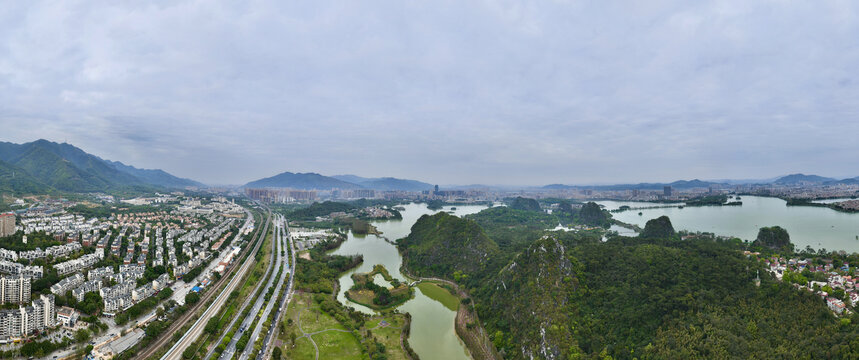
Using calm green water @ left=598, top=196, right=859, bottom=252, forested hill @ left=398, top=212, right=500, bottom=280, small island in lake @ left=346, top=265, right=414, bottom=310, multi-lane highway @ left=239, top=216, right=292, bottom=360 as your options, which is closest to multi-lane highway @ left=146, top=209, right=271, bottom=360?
multi-lane highway @ left=239, top=216, right=292, bottom=360

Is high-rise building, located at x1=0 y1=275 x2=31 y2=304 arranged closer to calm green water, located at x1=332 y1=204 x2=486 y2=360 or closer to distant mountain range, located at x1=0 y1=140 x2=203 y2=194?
calm green water, located at x1=332 y1=204 x2=486 y2=360

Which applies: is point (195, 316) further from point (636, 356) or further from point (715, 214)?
point (715, 214)

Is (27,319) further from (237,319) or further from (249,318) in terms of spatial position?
(249,318)

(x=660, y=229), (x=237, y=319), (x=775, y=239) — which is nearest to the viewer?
(x=237, y=319)

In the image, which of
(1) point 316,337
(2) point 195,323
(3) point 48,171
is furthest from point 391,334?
(3) point 48,171

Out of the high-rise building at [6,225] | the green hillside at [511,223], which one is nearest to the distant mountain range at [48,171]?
the high-rise building at [6,225]

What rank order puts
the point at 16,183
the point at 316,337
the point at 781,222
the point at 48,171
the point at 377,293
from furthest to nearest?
the point at 48,171
the point at 16,183
the point at 781,222
the point at 377,293
the point at 316,337

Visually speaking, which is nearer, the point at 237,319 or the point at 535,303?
the point at 535,303

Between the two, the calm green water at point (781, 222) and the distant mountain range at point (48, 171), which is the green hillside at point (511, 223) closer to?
the calm green water at point (781, 222)
